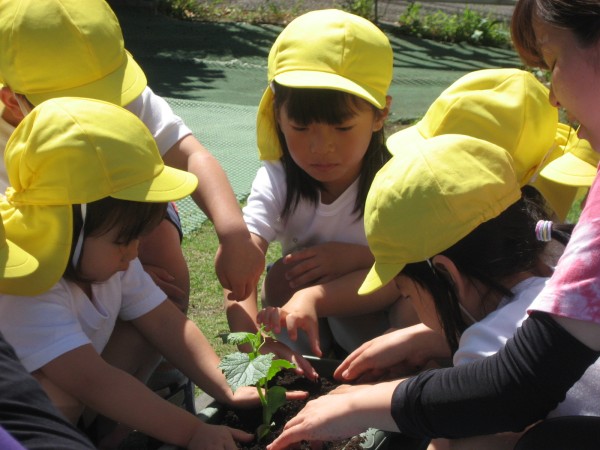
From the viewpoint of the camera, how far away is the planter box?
190 centimetres

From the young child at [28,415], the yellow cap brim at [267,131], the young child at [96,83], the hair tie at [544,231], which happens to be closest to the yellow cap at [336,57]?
the yellow cap brim at [267,131]

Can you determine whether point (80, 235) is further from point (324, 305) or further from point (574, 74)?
point (574, 74)

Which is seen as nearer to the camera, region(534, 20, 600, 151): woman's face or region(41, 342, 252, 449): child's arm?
region(534, 20, 600, 151): woman's face

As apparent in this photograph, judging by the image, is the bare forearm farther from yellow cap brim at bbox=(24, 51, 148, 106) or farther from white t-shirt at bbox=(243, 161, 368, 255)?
yellow cap brim at bbox=(24, 51, 148, 106)

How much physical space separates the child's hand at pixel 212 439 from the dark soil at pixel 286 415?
2.8 inches

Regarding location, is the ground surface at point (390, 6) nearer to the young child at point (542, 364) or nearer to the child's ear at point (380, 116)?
the child's ear at point (380, 116)

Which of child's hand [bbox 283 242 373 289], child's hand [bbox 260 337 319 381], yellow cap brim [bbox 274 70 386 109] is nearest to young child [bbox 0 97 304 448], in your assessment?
child's hand [bbox 260 337 319 381]

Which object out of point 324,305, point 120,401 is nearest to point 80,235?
point 120,401

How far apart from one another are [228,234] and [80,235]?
468mm

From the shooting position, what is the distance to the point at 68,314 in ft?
6.35

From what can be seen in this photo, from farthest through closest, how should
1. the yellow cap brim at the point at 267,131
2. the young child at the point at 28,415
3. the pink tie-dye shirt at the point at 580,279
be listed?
the yellow cap brim at the point at 267,131 < the pink tie-dye shirt at the point at 580,279 < the young child at the point at 28,415

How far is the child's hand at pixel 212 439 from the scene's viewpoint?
188 centimetres

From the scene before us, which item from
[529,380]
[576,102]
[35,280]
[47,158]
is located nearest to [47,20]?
[47,158]

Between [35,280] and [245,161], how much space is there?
3.26m
